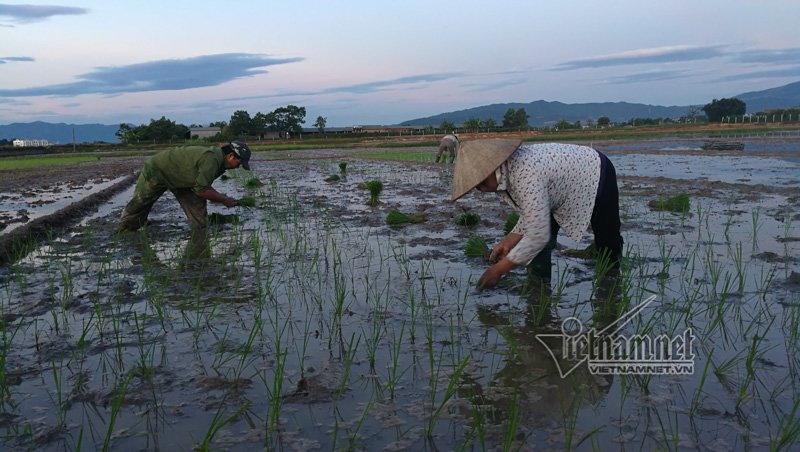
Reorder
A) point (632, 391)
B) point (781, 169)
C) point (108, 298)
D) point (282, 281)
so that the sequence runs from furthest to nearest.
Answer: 1. point (781, 169)
2. point (282, 281)
3. point (108, 298)
4. point (632, 391)

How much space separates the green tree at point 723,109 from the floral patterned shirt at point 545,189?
61947mm

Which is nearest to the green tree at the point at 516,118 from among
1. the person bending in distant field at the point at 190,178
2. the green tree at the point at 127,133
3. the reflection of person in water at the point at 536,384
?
the green tree at the point at 127,133

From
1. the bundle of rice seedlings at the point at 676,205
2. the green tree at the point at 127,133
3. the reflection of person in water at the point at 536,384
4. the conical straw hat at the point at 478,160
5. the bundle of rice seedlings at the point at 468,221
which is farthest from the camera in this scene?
the green tree at the point at 127,133

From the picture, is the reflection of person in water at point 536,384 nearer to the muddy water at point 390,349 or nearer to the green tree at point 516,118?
the muddy water at point 390,349

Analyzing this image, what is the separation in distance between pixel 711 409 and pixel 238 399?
1.79 meters

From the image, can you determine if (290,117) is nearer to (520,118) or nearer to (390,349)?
(520,118)

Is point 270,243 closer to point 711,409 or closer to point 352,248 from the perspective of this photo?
point 352,248

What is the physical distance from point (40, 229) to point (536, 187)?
5930 mm

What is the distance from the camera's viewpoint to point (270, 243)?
5.78 m

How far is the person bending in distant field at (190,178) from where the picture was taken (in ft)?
19.9

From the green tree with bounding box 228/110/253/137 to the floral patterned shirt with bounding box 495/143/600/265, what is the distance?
55411 millimetres

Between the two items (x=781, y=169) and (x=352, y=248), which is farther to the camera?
(x=781, y=169)

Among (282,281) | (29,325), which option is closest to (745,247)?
(282,281)

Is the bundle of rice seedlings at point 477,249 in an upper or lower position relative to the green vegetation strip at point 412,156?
lower
